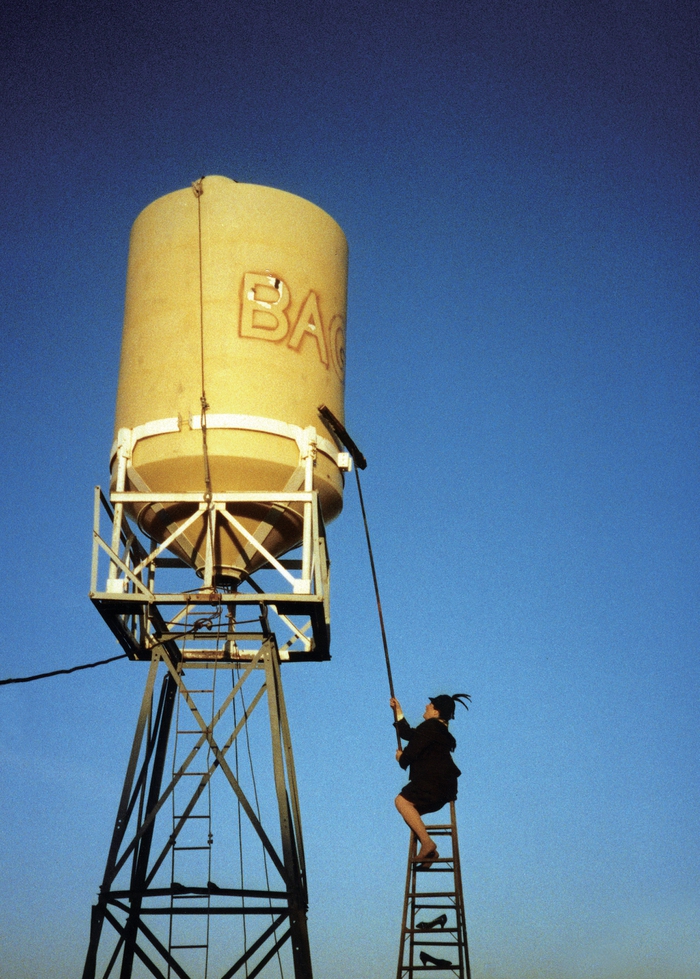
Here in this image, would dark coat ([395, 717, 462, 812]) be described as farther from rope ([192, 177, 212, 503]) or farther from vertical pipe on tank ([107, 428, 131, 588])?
vertical pipe on tank ([107, 428, 131, 588])

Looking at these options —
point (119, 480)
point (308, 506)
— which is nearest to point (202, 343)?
point (119, 480)

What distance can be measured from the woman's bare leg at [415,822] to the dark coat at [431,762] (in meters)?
0.09

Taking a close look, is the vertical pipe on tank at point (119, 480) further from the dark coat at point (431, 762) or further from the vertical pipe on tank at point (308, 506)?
the dark coat at point (431, 762)

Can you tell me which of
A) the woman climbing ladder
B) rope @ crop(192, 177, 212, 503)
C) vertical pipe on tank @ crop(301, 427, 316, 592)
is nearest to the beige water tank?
rope @ crop(192, 177, 212, 503)

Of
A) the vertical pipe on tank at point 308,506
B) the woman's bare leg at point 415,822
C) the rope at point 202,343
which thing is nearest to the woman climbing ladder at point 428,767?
the woman's bare leg at point 415,822

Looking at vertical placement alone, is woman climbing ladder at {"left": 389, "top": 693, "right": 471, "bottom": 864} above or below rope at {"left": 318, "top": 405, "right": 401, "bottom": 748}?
below

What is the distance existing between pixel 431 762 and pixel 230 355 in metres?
5.09

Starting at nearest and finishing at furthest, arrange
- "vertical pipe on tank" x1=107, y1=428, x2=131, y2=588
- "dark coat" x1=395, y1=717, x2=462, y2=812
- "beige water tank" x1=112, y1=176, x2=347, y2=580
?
"vertical pipe on tank" x1=107, y1=428, x2=131, y2=588, "dark coat" x1=395, y1=717, x2=462, y2=812, "beige water tank" x1=112, y1=176, x2=347, y2=580

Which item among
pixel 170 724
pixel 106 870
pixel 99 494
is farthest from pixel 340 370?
pixel 106 870

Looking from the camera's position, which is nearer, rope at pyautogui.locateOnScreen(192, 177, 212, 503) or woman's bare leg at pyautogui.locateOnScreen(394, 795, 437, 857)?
woman's bare leg at pyautogui.locateOnScreen(394, 795, 437, 857)

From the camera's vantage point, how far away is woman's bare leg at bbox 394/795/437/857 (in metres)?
12.1

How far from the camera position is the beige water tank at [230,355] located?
41.4 feet

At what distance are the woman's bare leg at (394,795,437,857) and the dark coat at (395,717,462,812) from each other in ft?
0.29

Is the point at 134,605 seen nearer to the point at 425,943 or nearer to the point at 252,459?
the point at 252,459
